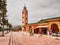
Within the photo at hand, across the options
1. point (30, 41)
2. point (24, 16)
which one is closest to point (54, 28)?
point (30, 41)

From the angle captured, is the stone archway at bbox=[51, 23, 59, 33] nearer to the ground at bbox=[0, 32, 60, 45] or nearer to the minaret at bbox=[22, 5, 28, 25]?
the ground at bbox=[0, 32, 60, 45]

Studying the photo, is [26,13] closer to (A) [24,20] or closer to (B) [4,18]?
(A) [24,20]

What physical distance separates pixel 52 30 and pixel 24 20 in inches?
2324

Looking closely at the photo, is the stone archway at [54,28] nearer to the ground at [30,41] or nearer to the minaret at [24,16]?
the ground at [30,41]

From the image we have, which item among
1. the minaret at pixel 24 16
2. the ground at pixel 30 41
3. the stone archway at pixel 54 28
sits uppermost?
the minaret at pixel 24 16

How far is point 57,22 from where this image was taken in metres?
46.4

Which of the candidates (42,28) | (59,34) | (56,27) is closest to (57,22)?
(56,27)

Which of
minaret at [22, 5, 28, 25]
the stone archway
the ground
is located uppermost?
Result: minaret at [22, 5, 28, 25]

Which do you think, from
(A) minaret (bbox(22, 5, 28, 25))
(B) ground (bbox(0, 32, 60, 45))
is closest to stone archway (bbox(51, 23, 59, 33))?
(B) ground (bbox(0, 32, 60, 45))

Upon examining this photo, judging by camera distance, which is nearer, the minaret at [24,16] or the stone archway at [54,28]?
the stone archway at [54,28]

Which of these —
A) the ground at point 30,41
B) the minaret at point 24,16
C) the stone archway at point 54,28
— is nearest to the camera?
the ground at point 30,41

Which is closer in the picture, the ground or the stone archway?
the ground

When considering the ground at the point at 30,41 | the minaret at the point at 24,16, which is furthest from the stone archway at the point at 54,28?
the minaret at the point at 24,16

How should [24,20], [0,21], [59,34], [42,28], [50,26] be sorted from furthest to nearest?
[24,20]
[42,28]
[50,26]
[0,21]
[59,34]
